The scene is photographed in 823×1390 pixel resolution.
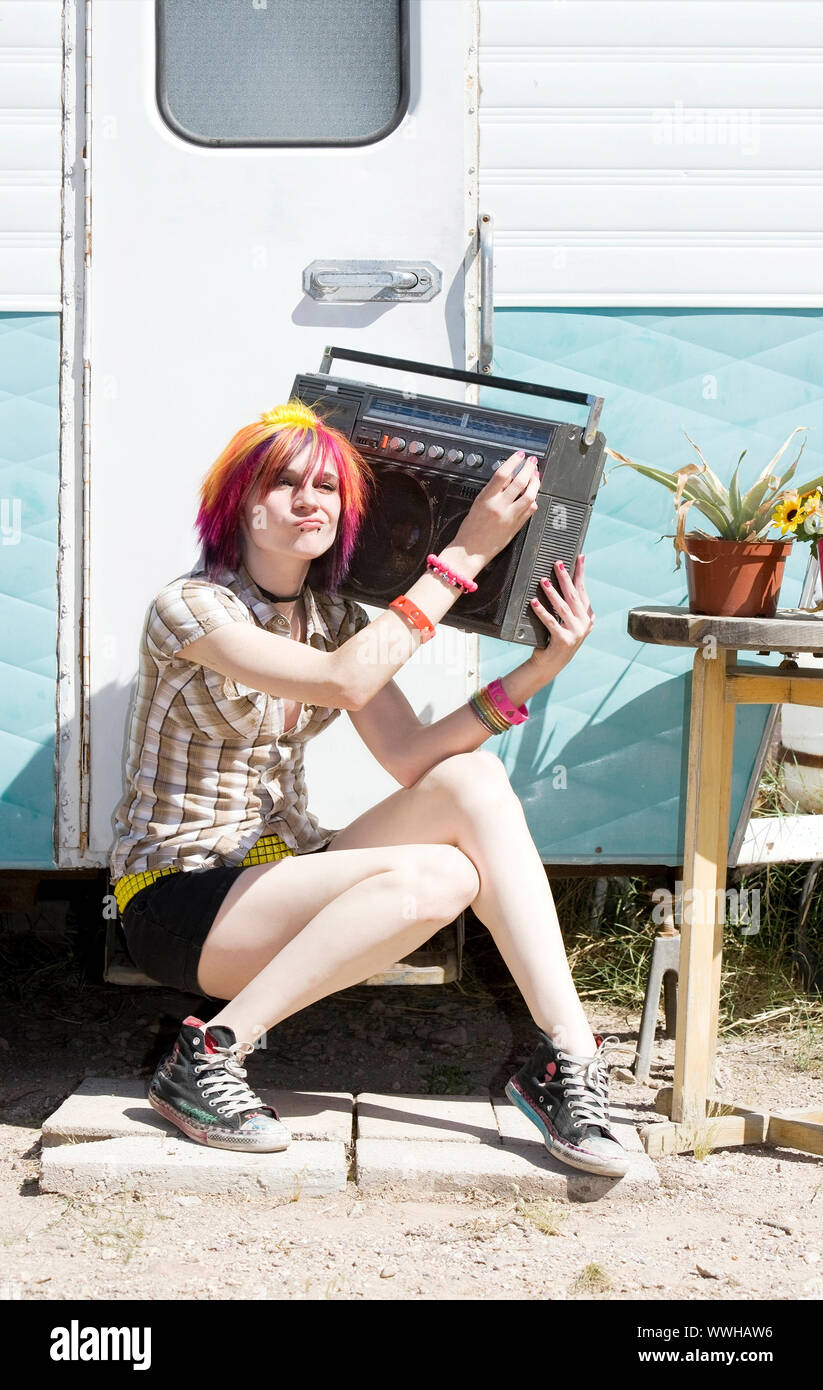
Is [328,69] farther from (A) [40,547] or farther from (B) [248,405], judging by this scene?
(A) [40,547]

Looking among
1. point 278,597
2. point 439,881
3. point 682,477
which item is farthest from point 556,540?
point 439,881

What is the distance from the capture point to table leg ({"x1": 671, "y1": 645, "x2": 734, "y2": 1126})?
101 inches

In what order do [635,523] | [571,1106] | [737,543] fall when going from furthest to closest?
[635,523] → [737,543] → [571,1106]

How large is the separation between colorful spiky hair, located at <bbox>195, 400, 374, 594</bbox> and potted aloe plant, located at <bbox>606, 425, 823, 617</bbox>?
0.50 meters

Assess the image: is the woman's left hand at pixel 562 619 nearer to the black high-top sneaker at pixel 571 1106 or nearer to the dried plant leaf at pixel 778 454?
the dried plant leaf at pixel 778 454

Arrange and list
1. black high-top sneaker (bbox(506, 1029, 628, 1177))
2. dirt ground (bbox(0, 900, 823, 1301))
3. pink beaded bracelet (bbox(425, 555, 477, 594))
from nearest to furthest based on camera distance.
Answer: dirt ground (bbox(0, 900, 823, 1301)) < black high-top sneaker (bbox(506, 1029, 628, 1177)) < pink beaded bracelet (bbox(425, 555, 477, 594))

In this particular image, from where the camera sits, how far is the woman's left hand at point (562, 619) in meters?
2.55

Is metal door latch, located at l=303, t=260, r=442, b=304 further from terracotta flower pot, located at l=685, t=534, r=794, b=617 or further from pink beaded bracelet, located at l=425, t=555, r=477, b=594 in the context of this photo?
terracotta flower pot, located at l=685, t=534, r=794, b=617

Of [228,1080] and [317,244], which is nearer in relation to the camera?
[228,1080]

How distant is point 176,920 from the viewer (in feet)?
8.15

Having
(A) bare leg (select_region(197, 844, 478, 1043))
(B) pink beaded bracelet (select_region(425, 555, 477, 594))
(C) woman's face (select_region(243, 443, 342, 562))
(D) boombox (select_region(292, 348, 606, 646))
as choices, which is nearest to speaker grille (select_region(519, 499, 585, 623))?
(D) boombox (select_region(292, 348, 606, 646))

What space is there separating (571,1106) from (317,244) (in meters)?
1.72

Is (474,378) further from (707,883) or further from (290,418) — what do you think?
(707,883)

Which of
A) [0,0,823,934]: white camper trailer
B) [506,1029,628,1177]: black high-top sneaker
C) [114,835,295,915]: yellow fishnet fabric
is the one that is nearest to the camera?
[506,1029,628,1177]: black high-top sneaker
